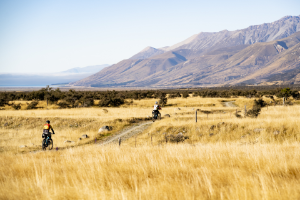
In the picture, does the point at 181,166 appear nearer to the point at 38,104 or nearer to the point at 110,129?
the point at 110,129

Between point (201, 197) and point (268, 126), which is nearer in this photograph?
point (201, 197)

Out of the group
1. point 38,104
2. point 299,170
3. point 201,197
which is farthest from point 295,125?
point 38,104

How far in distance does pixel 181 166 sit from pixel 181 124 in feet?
49.1

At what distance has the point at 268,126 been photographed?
52.4 feet

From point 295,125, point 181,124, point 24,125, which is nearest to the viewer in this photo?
point 295,125

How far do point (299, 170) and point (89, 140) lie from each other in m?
17.0

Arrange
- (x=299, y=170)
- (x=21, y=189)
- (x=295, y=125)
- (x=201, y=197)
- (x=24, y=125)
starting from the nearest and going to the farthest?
1. (x=201, y=197)
2. (x=21, y=189)
3. (x=299, y=170)
4. (x=295, y=125)
5. (x=24, y=125)

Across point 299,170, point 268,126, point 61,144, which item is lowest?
point 61,144

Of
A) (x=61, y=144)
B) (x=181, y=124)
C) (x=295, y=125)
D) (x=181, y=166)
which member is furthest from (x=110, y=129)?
(x=181, y=166)

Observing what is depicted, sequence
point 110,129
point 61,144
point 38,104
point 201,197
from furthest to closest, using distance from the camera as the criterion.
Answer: point 38,104 → point 110,129 → point 61,144 → point 201,197

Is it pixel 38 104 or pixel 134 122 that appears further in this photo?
pixel 38 104

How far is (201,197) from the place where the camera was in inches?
147

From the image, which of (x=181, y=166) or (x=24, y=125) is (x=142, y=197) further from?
(x=24, y=125)

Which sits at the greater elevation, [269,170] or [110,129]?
[269,170]
